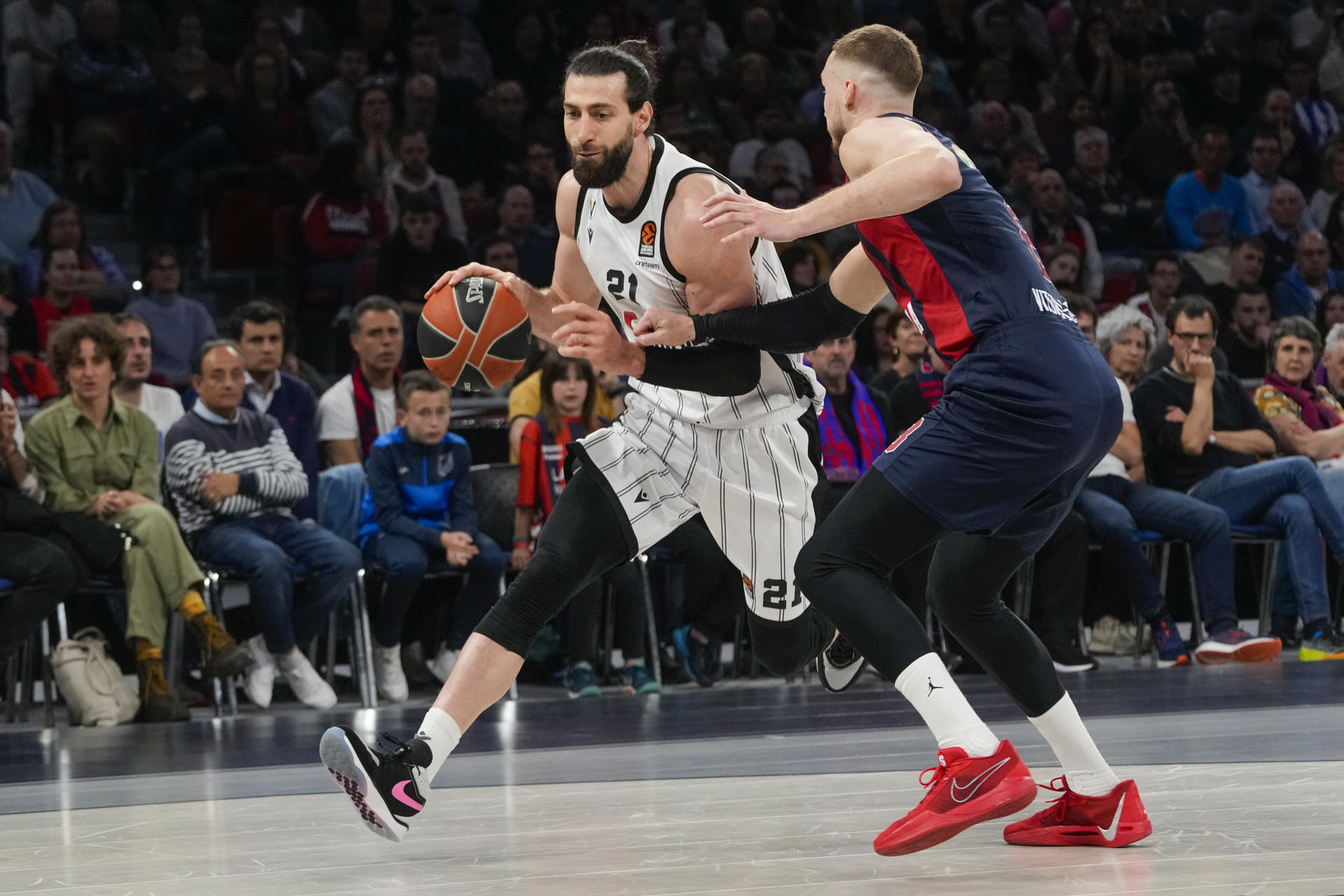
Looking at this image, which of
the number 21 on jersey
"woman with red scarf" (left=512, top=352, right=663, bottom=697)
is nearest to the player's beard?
the number 21 on jersey

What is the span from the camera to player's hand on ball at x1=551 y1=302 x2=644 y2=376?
142 inches

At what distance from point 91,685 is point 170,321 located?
2.60 m

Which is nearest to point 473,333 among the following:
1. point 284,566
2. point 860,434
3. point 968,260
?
point 968,260

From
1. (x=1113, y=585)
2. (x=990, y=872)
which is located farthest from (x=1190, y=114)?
(x=990, y=872)

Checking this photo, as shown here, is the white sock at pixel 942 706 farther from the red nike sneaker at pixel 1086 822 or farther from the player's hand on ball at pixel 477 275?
the player's hand on ball at pixel 477 275

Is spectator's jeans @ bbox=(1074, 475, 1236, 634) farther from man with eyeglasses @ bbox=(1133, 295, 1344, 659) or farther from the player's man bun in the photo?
the player's man bun

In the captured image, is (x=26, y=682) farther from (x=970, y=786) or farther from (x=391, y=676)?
(x=970, y=786)

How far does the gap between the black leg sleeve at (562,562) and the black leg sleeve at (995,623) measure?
847 mm

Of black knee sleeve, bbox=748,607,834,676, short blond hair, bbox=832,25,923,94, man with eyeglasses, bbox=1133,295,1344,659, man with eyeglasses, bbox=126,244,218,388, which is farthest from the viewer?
man with eyeglasses, bbox=126,244,218,388

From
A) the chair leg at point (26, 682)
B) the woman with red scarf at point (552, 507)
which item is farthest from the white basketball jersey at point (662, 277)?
the chair leg at point (26, 682)

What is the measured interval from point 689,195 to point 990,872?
5.87ft

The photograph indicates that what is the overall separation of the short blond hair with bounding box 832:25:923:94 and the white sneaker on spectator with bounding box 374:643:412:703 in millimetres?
4352

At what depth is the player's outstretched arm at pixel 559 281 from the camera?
4.05 meters

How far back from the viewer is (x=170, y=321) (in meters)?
8.56
